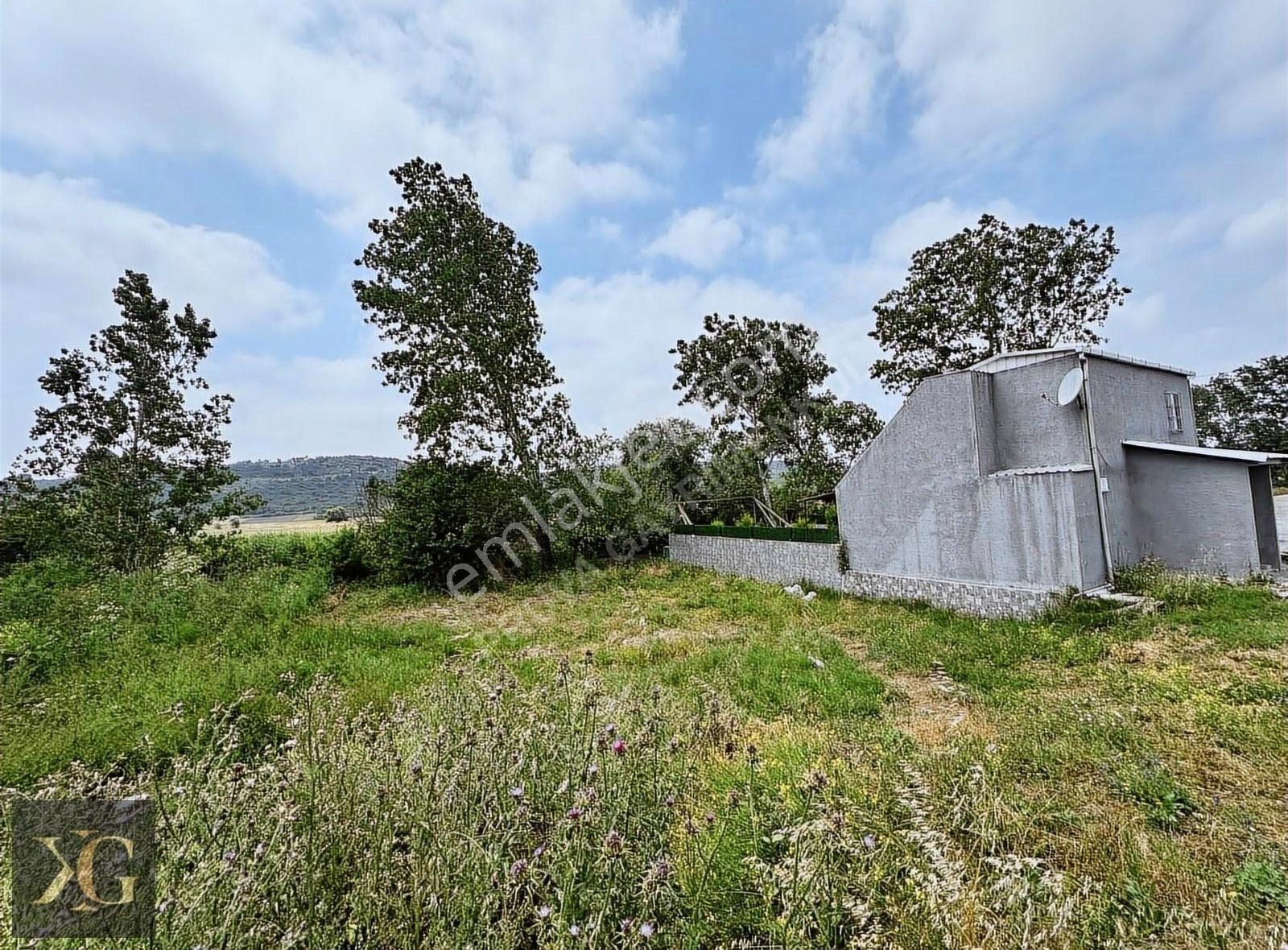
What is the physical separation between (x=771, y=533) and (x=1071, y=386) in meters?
6.51

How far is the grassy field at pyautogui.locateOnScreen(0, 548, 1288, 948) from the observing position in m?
1.84

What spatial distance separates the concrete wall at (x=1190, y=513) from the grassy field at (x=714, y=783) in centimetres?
168

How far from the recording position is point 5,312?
7.39 metres

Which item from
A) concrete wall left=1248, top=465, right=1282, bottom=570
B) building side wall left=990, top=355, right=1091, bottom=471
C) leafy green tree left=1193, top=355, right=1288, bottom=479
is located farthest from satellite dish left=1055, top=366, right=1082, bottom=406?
leafy green tree left=1193, top=355, right=1288, bottom=479

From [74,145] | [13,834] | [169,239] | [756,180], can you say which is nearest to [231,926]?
[13,834]

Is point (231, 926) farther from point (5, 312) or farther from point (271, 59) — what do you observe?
point (5, 312)

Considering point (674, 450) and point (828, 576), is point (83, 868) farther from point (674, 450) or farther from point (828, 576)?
point (674, 450)

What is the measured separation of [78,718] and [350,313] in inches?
426

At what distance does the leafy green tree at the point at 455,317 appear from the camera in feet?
41.2

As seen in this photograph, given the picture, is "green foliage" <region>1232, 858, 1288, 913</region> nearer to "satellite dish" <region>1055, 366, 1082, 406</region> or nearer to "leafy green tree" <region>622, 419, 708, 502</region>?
"satellite dish" <region>1055, 366, 1082, 406</region>

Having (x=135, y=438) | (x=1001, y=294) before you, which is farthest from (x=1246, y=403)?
(x=135, y=438)

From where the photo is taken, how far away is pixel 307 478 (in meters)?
27.6

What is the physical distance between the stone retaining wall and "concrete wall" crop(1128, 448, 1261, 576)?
191cm

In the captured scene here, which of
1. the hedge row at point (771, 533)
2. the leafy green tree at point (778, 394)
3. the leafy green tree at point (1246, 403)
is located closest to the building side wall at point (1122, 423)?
the hedge row at point (771, 533)
